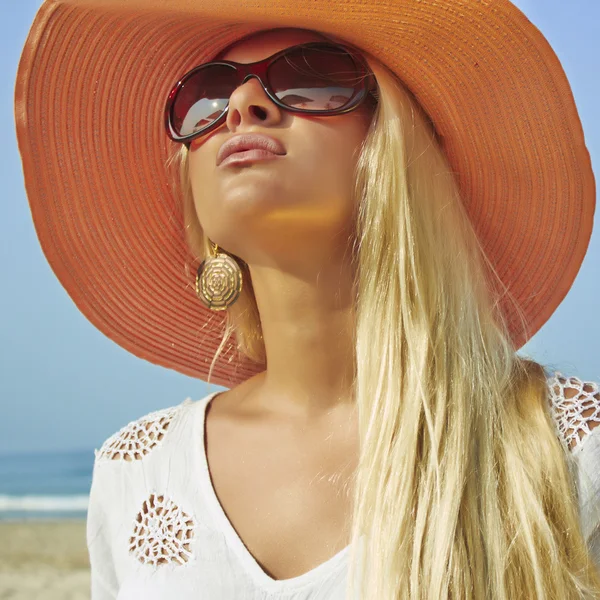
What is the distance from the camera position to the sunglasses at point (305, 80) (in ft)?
5.74

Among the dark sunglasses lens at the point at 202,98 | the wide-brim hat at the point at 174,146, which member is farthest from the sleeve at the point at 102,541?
the dark sunglasses lens at the point at 202,98

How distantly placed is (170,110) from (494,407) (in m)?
1.03

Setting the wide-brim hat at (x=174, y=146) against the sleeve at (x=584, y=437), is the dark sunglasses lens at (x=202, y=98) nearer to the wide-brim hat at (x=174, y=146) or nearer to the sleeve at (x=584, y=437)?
the wide-brim hat at (x=174, y=146)

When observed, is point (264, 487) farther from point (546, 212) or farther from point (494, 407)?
point (546, 212)

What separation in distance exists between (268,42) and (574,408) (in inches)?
41.4

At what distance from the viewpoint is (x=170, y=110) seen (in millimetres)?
1991

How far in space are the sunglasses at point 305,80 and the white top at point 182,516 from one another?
74cm

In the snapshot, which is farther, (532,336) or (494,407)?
(532,336)

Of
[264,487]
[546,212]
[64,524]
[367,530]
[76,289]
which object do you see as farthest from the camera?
[64,524]

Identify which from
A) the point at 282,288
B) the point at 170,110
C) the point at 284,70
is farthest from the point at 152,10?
the point at 282,288

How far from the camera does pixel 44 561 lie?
26.6ft

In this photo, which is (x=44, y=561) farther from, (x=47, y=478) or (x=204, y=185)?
(x=47, y=478)

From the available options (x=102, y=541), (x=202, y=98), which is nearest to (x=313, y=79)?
(x=202, y=98)

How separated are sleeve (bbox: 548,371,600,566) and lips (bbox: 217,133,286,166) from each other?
0.76m
